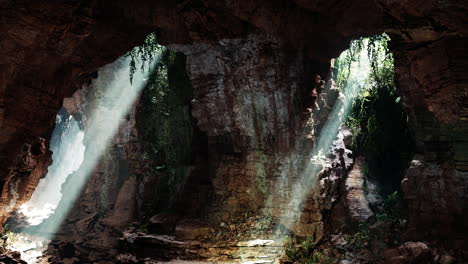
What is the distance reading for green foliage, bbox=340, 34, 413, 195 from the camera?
10.9 m

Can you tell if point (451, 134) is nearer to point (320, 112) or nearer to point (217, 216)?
point (320, 112)

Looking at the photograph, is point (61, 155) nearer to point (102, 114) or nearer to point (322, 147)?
point (102, 114)

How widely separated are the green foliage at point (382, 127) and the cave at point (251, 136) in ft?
0.14

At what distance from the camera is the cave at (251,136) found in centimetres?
798

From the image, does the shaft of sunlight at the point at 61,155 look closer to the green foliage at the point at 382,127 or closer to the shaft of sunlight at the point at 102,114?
the shaft of sunlight at the point at 102,114

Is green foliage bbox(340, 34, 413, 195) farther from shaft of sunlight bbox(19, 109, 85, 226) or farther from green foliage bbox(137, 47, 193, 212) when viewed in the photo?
shaft of sunlight bbox(19, 109, 85, 226)

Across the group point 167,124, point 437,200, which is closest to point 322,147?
point 437,200

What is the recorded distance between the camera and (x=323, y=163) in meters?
10.0

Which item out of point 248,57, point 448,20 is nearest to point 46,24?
point 248,57

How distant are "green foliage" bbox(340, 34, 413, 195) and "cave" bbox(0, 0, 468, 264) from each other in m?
0.04

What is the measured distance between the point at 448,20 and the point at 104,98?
13.4m

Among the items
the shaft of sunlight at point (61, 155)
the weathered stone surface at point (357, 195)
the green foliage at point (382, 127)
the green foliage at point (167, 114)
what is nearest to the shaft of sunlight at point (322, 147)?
the green foliage at point (382, 127)

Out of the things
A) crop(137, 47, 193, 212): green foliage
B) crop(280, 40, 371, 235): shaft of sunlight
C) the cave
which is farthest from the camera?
crop(137, 47, 193, 212): green foliage

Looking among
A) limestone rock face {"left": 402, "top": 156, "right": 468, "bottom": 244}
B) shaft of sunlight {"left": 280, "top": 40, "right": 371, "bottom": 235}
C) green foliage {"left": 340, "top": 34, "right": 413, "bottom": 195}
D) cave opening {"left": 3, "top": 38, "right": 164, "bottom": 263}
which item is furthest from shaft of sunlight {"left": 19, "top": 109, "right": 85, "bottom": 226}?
limestone rock face {"left": 402, "top": 156, "right": 468, "bottom": 244}
